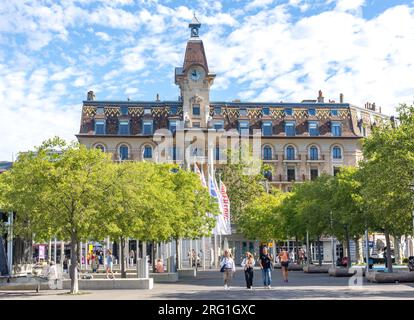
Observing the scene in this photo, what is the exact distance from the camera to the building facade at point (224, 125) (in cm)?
8438

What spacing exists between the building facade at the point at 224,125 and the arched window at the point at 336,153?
7cm

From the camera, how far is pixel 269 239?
228ft

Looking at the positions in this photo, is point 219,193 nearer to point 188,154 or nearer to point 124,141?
point 188,154

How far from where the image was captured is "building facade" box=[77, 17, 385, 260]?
84.4 meters

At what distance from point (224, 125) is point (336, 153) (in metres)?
16.3

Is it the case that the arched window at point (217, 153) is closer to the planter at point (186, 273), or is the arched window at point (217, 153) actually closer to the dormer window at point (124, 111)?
the dormer window at point (124, 111)

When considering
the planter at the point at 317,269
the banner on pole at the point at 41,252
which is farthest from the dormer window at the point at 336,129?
the planter at the point at 317,269

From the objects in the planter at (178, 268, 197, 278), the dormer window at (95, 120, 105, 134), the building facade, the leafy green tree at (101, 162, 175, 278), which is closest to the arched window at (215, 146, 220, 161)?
the building facade

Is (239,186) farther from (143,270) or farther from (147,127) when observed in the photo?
(143,270)

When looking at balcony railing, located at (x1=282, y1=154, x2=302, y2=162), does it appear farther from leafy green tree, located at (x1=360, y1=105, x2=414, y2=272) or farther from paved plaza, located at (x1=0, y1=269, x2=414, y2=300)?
leafy green tree, located at (x1=360, y1=105, x2=414, y2=272)

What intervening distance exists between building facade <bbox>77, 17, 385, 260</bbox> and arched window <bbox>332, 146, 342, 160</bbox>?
70mm
